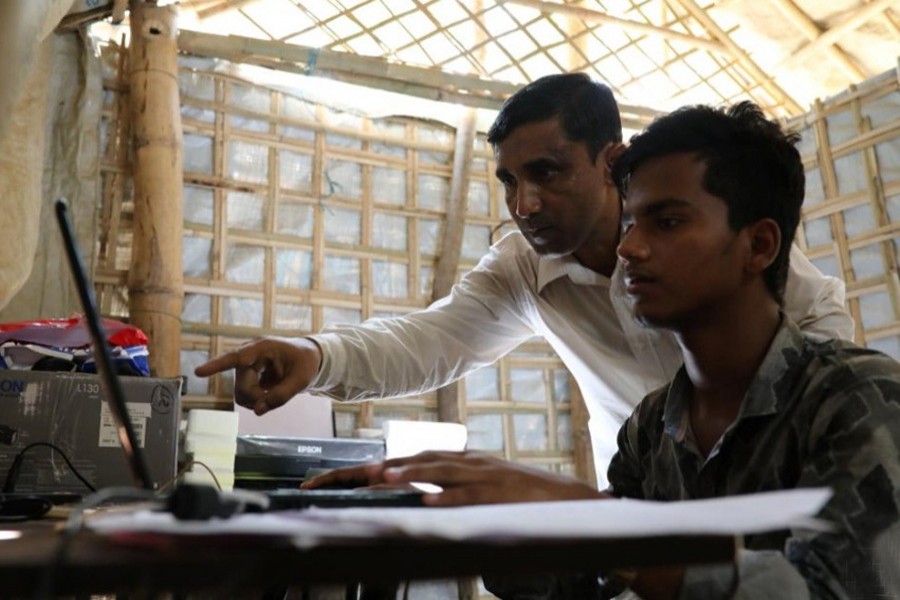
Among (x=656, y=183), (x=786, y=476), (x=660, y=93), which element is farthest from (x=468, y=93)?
(x=786, y=476)

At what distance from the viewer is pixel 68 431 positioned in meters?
1.62

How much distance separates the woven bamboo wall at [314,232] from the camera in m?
3.53

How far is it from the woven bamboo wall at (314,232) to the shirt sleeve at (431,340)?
6.59 feet

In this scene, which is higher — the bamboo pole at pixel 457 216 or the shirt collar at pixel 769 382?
the bamboo pole at pixel 457 216

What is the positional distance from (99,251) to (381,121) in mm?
1518

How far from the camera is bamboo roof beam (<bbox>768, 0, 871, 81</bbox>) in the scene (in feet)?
13.5

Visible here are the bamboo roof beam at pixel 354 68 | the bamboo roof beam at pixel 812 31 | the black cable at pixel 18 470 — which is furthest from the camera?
the bamboo roof beam at pixel 812 31

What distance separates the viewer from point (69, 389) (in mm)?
1647

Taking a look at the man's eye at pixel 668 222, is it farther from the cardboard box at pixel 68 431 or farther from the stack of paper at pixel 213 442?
the stack of paper at pixel 213 442

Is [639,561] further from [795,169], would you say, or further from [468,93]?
[468,93]

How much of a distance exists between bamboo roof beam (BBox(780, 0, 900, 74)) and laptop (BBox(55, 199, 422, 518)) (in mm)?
4091

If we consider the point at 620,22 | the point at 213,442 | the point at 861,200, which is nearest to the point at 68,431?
the point at 213,442

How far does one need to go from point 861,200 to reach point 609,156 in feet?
9.43

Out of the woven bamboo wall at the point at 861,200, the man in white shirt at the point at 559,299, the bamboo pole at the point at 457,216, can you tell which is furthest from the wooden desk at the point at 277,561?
the woven bamboo wall at the point at 861,200
